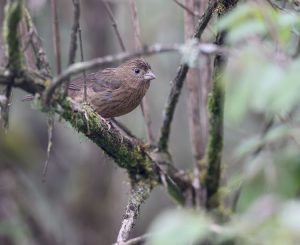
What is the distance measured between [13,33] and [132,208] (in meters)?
1.45

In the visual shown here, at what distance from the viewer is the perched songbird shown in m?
5.52

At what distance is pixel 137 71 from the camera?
5.89 meters

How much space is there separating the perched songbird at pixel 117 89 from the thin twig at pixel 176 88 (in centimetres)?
95

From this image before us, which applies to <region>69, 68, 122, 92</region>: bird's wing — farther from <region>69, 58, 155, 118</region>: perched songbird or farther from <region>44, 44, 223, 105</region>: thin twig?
<region>44, 44, 223, 105</region>: thin twig

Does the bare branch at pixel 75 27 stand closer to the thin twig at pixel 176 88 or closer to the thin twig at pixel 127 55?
the thin twig at pixel 127 55

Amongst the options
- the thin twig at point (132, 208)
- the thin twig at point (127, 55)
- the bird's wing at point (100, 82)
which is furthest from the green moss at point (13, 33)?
the bird's wing at point (100, 82)

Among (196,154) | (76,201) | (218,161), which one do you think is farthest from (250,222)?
(76,201)

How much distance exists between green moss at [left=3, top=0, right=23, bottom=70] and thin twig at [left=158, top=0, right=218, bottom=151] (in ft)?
4.52

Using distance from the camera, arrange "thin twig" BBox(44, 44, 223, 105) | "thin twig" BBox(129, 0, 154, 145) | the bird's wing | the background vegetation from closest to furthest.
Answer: "thin twig" BBox(44, 44, 223, 105) → "thin twig" BBox(129, 0, 154, 145) → the background vegetation → the bird's wing

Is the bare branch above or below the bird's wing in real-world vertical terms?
above

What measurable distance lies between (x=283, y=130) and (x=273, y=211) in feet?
1.07

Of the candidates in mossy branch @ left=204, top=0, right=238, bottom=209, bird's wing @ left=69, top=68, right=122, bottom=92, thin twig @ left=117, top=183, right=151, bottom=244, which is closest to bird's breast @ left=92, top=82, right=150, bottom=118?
bird's wing @ left=69, top=68, right=122, bottom=92

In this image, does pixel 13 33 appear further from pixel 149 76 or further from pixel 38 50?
pixel 149 76

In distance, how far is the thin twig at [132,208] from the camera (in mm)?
3348
